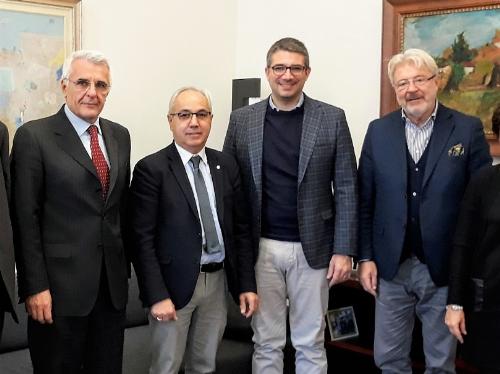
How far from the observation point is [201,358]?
240cm

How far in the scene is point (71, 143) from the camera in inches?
81.9

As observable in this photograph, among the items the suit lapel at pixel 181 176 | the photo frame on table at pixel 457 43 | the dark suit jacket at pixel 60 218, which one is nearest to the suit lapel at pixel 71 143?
the dark suit jacket at pixel 60 218

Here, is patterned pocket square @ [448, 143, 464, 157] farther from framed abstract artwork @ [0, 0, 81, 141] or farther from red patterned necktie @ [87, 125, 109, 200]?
framed abstract artwork @ [0, 0, 81, 141]

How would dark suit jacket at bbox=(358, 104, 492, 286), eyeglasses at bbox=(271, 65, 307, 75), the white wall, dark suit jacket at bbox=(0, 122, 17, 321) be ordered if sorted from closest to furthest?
dark suit jacket at bbox=(0, 122, 17, 321)
dark suit jacket at bbox=(358, 104, 492, 286)
eyeglasses at bbox=(271, 65, 307, 75)
the white wall

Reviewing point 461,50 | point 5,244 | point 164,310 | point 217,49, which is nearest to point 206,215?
point 164,310

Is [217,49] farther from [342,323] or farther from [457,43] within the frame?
[342,323]

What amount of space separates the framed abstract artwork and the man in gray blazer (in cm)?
133

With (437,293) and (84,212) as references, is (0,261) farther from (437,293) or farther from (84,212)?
(437,293)

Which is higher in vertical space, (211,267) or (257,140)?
(257,140)

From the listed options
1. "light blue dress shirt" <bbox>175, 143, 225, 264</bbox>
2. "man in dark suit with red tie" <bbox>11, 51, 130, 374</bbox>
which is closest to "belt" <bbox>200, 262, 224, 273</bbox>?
"light blue dress shirt" <bbox>175, 143, 225, 264</bbox>

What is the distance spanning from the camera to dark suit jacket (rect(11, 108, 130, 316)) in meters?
1.97

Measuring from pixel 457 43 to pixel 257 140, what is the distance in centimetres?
138

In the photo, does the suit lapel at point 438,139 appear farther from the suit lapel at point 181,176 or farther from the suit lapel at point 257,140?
the suit lapel at point 181,176

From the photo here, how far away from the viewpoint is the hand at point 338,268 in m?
2.48
